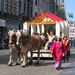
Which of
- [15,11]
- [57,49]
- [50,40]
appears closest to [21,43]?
[57,49]

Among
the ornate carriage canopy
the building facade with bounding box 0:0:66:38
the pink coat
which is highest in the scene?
the building facade with bounding box 0:0:66:38

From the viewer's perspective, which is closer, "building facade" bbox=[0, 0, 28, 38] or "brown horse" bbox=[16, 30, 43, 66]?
Result: "brown horse" bbox=[16, 30, 43, 66]

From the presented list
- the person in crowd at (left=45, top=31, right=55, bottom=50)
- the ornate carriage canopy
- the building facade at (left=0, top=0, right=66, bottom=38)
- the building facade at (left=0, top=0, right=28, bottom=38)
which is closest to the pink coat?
the person in crowd at (left=45, top=31, right=55, bottom=50)

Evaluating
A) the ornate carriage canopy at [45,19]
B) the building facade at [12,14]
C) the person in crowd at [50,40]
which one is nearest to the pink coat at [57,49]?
the person in crowd at [50,40]

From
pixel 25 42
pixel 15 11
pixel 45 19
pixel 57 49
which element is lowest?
pixel 57 49

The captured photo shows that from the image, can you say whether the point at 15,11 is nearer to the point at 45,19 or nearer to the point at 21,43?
the point at 45,19

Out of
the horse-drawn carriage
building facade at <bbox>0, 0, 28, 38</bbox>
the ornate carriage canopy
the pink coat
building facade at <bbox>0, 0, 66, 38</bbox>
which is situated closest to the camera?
the pink coat

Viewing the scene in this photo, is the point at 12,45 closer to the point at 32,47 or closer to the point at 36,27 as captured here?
the point at 32,47

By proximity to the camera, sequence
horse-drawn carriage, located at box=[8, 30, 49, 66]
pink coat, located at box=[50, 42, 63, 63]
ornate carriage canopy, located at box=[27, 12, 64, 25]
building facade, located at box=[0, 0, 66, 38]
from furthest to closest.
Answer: building facade, located at box=[0, 0, 66, 38] < ornate carriage canopy, located at box=[27, 12, 64, 25] < horse-drawn carriage, located at box=[8, 30, 49, 66] < pink coat, located at box=[50, 42, 63, 63]

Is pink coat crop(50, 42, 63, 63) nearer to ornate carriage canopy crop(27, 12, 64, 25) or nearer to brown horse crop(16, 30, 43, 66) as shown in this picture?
brown horse crop(16, 30, 43, 66)

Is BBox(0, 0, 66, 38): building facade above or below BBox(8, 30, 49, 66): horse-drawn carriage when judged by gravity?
above

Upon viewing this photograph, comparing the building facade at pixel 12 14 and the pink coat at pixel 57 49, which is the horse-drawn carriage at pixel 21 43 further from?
the building facade at pixel 12 14

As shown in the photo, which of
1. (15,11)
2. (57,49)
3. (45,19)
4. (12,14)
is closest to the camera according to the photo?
(57,49)

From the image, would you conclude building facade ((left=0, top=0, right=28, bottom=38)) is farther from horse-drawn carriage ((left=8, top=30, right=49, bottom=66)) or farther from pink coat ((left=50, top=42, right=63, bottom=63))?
pink coat ((left=50, top=42, right=63, bottom=63))
